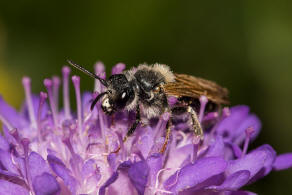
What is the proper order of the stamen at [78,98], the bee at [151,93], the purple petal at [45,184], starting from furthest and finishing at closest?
1. the stamen at [78,98]
2. the bee at [151,93]
3. the purple petal at [45,184]

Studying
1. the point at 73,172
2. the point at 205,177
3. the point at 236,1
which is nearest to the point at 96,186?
the point at 73,172

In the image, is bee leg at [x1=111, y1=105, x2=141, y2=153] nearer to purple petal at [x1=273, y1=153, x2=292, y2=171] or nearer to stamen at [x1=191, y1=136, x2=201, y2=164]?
stamen at [x1=191, y1=136, x2=201, y2=164]

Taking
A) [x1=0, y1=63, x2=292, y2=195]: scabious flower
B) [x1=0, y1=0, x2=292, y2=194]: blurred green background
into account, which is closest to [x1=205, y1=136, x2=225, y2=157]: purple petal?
[x1=0, y1=63, x2=292, y2=195]: scabious flower

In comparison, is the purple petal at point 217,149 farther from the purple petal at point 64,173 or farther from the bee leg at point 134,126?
the purple petal at point 64,173

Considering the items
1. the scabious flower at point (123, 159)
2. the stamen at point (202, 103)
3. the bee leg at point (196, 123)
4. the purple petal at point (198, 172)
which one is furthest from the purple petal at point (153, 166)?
the stamen at point (202, 103)

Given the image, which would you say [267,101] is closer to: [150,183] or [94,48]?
[94,48]
